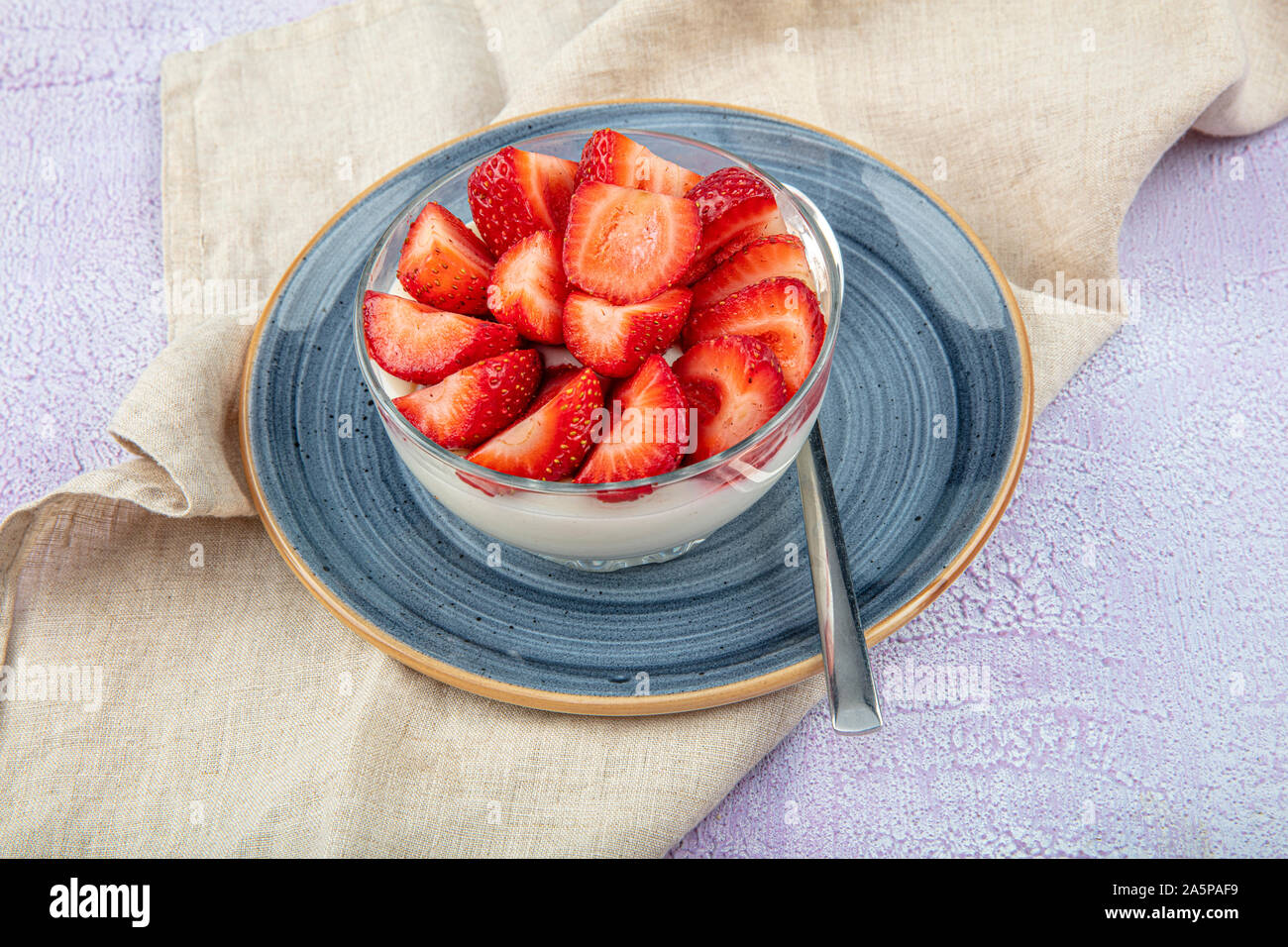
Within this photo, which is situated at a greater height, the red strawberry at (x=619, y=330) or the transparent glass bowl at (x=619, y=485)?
the red strawberry at (x=619, y=330)

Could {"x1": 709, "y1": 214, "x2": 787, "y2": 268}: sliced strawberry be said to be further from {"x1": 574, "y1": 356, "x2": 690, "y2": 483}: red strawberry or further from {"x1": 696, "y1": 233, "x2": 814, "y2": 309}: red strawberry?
{"x1": 574, "y1": 356, "x2": 690, "y2": 483}: red strawberry

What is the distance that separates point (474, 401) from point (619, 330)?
0.17 meters

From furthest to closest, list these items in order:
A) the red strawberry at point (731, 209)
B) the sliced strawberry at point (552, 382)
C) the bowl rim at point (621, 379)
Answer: the red strawberry at point (731, 209)
the sliced strawberry at point (552, 382)
the bowl rim at point (621, 379)

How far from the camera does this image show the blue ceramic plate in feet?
4.12

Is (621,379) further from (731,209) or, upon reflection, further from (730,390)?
(731,209)

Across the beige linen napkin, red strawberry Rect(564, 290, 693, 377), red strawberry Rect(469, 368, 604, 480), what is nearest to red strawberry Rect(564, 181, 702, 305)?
red strawberry Rect(564, 290, 693, 377)

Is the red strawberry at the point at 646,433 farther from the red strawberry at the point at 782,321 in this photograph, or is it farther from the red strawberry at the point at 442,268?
the red strawberry at the point at 442,268

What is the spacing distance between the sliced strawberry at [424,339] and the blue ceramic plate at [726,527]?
0.88 ft

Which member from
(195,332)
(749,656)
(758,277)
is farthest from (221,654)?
(758,277)

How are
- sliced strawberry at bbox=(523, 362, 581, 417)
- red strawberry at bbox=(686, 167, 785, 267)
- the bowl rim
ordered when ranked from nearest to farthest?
the bowl rim
sliced strawberry at bbox=(523, 362, 581, 417)
red strawberry at bbox=(686, 167, 785, 267)

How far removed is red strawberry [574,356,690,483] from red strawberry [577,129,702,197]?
325 mm

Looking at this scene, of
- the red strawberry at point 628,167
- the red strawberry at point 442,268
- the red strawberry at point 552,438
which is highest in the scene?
the red strawberry at point 628,167

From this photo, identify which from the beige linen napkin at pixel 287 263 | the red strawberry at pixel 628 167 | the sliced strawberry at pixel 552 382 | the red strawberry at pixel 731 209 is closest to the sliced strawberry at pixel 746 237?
the red strawberry at pixel 731 209

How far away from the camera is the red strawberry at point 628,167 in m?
1.30
